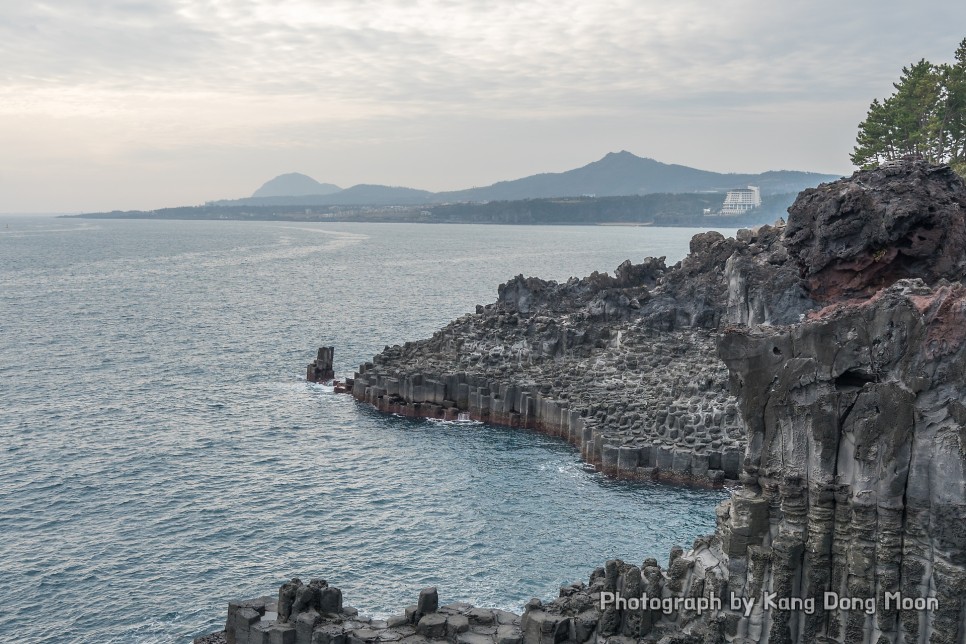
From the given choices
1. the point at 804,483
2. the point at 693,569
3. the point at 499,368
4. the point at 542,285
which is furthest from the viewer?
the point at 542,285

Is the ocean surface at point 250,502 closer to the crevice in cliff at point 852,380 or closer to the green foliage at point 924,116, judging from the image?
the crevice in cliff at point 852,380

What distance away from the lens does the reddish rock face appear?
42656 mm

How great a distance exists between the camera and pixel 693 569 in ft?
98.7

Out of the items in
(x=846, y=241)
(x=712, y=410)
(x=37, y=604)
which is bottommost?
(x=37, y=604)

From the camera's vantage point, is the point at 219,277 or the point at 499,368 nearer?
the point at 499,368

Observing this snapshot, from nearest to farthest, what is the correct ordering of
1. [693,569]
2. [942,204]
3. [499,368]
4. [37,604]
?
[693,569]
[37,604]
[942,204]
[499,368]

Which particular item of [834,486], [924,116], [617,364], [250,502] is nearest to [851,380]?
[834,486]

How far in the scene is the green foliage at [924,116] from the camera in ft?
292

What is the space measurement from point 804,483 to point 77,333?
9439 centimetres

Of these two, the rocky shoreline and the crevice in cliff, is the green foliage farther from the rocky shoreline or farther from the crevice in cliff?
the crevice in cliff

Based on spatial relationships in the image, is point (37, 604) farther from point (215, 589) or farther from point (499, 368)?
point (499, 368)

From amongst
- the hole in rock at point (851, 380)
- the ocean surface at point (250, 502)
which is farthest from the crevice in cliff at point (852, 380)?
the ocean surface at point (250, 502)

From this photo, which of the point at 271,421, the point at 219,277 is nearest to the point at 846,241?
the point at 271,421

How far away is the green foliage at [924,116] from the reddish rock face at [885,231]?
4486 cm
